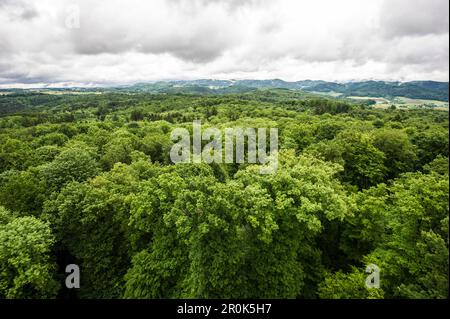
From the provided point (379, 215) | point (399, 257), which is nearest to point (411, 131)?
point (379, 215)

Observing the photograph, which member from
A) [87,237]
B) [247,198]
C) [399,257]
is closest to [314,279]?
[399,257]

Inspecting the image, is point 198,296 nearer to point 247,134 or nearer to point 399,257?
point 399,257

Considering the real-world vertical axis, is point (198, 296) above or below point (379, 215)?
below

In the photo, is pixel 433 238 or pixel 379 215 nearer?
pixel 433 238

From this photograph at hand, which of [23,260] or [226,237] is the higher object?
[226,237]

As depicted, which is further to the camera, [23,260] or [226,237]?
[23,260]

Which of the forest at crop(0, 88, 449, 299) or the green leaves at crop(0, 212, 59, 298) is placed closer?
the forest at crop(0, 88, 449, 299)

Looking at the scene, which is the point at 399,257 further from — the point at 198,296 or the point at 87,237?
the point at 87,237

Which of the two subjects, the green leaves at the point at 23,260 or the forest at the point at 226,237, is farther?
the green leaves at the point at 23,260

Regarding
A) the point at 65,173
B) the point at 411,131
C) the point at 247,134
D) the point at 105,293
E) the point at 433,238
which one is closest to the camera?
the point at 433,238
